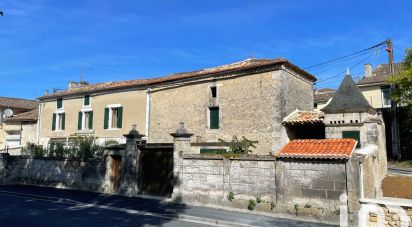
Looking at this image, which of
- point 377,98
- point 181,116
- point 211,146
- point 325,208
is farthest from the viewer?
point 377,98

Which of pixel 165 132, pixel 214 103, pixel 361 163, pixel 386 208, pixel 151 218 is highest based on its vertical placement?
pixel 214 103

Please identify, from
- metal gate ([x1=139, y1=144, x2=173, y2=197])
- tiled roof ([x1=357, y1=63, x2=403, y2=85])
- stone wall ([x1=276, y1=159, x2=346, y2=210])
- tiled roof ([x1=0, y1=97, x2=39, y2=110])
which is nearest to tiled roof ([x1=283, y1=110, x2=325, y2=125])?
metal gate ([x1=139, y1=144, x2=173, y2=197])

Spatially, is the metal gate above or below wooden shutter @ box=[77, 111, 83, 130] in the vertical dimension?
below

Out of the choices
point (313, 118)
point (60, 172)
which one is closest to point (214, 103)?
point (313, 118)

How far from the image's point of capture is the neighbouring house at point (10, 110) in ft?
106

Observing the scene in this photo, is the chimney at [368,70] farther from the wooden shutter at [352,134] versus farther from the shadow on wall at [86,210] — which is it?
the shadow on wall at [86,210]

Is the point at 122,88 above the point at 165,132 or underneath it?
above

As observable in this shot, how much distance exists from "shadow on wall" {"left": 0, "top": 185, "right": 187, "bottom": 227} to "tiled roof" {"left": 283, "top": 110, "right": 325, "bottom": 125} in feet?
25.1

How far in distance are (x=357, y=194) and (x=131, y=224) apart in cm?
611

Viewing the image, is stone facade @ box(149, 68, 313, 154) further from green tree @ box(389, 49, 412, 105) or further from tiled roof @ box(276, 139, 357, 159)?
tiled roof @ box(276, 139, 357, 159)

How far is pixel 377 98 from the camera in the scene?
Answer: 1257 inches

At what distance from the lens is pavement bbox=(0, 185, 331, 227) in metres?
9.46

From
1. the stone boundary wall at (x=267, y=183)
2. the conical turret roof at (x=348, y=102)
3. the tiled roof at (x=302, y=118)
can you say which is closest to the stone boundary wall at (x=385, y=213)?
the stone boundary wall at (x=267, y=183)

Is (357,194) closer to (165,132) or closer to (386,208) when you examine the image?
(386,208)
